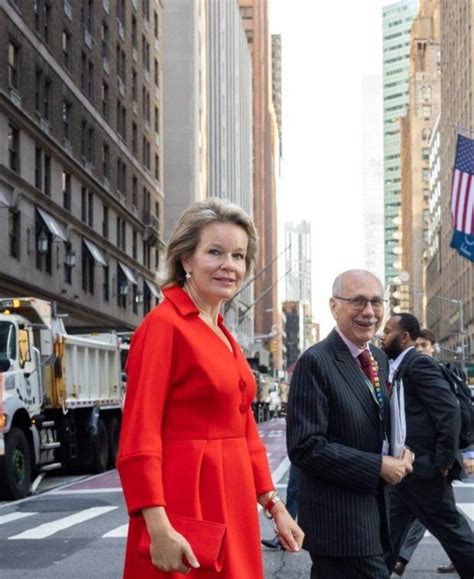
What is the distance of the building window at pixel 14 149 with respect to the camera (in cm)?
3591

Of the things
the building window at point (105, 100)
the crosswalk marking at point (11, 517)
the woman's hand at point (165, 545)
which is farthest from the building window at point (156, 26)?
the woman's hand at point (165, 545)

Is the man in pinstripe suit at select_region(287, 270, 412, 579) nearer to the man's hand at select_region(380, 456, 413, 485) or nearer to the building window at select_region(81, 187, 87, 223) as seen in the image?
the man's hand at select_region(380, 456, 413, 485)

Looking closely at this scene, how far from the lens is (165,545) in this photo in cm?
363

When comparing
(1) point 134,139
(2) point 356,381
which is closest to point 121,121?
(1) point 134,139

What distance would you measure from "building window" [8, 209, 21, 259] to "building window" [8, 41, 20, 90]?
397 cm

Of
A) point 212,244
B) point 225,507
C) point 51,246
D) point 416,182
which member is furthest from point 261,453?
point 416,182

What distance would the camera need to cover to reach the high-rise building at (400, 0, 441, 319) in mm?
162125

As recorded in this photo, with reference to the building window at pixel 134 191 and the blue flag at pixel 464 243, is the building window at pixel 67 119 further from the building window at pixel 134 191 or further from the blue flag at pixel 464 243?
the blue flag at pixel 464 243

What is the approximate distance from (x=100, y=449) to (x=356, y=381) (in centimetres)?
1854

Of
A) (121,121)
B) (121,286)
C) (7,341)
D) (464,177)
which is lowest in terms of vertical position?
(7,341)

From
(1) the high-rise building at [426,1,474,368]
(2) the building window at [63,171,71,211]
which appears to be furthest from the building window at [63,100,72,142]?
(1) the high-rise building at [426,1,474,368]

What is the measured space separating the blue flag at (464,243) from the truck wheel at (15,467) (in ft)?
76.8

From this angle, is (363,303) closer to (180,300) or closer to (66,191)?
(180,300)

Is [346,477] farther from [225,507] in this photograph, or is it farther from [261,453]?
[225,507]
